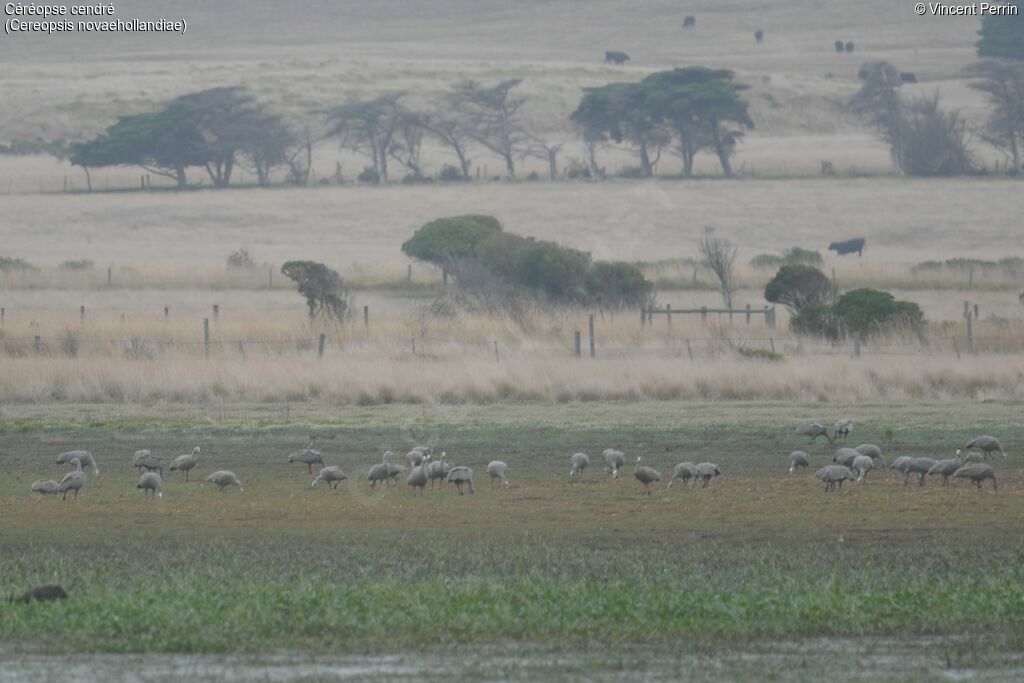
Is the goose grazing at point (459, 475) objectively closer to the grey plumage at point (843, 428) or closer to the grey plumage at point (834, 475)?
the grey plumage at point (834, 475)

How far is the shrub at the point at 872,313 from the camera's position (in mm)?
36469

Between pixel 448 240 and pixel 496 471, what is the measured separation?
122 feet

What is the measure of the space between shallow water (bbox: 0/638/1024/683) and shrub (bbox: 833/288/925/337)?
25.0 m

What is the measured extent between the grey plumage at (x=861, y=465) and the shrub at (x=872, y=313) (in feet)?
55.6

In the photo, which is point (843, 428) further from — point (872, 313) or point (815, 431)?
point (872, 313)

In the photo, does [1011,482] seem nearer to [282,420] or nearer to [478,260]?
[282,420]

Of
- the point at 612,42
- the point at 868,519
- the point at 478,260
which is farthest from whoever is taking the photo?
the point at 612,42

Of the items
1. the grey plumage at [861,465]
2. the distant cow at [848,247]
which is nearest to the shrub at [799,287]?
the distant cow at [848,247]

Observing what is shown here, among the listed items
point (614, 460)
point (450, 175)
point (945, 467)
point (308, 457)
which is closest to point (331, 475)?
point (308, 457)

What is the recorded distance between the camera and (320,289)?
151 ft

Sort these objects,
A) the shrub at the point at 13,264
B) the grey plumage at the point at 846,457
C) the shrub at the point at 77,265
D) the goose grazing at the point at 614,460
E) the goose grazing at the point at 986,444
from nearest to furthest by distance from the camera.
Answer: the grey plumage at the point at 846,457, the goose grazing at the point at 614,460, the goose grazing at the point at 986,444, the shrub at the point at 13,264, the shrub at the point at 77,265

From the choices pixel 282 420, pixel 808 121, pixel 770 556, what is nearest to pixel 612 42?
pixel 808 121

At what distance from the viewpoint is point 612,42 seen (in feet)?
531

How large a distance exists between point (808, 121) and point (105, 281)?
7150 cm
